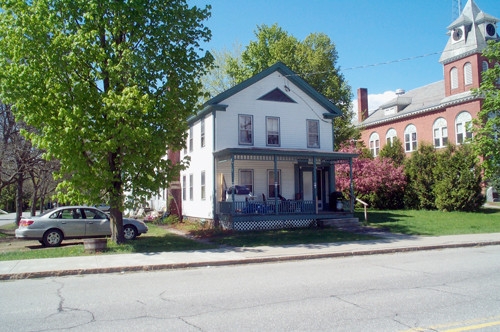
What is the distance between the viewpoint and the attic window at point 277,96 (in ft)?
76.8

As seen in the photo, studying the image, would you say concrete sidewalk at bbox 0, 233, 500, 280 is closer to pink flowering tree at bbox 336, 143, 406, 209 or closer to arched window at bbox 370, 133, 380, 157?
pink flowering tree at bbox 336, 143, 406, 209

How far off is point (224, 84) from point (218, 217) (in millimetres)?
23733

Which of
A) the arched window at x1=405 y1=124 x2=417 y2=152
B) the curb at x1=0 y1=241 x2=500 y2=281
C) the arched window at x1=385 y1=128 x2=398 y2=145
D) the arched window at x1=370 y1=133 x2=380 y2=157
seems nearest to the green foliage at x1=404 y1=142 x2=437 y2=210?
the curb at x1=0 y1=241 x2=500 y2=281

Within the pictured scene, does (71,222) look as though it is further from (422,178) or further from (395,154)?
(395,154)

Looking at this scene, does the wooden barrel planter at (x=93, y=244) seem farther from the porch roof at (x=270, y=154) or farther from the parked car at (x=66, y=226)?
the porch roof at (x=270, y=154)

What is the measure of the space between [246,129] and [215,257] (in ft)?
A: 36.2

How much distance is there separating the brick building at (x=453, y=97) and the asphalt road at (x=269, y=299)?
26.7m

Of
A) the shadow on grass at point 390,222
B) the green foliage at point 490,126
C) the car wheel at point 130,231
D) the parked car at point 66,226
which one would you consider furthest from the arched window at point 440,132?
the parked car at point 66,226

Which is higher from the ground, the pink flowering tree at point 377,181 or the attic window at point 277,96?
the attic window at point 277,96

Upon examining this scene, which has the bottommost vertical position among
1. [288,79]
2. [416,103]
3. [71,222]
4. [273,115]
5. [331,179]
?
[71,222]

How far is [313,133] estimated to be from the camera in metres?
24.6

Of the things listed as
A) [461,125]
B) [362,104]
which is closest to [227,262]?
[461,125]

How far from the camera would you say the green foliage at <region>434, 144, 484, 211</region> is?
87.4ft

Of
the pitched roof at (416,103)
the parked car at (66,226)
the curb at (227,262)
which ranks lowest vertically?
the curb at (227,262)
